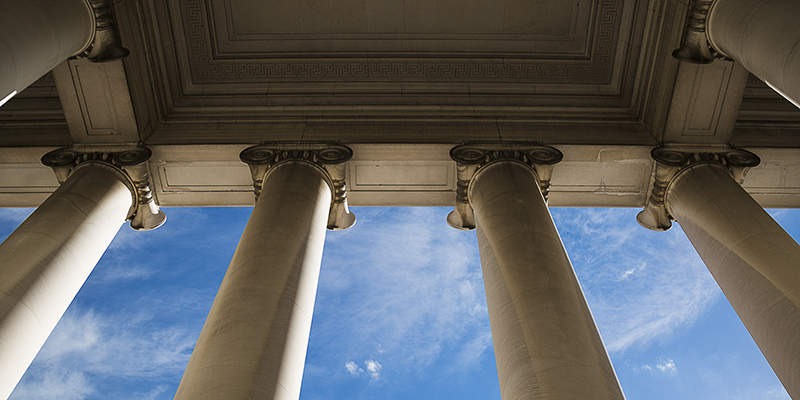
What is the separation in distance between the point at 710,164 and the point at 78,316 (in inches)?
2551

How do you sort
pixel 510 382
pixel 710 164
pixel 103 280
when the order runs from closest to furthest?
pixel 510 382, pixel 710 164, pixel 103 280

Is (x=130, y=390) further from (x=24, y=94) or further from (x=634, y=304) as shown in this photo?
(x=634, y=304)

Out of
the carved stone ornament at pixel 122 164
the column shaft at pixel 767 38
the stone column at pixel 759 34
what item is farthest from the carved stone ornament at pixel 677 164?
the carved stone ornament at pixel 122 164

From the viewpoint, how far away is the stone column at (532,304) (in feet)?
54.9

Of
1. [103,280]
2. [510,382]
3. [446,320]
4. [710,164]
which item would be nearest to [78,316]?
[103,280]

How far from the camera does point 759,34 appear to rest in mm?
20344

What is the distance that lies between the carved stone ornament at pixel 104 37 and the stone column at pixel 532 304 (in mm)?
20156

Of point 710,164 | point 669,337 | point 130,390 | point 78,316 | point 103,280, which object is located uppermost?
point 710,164

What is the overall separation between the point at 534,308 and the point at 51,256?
20239 mm

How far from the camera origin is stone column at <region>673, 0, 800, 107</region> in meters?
18.6

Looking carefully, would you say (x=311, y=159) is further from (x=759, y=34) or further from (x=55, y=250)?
(x=759, y=34)

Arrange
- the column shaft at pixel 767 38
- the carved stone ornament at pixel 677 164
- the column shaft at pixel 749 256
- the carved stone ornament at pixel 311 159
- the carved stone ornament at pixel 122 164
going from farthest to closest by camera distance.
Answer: the carved stone ornament at pixel 311 159 → the carved stone ornament at pixel 122 164 → the carved stone ornament at pixel 677 164 → the column shaft at pixel 749 256 → the column shaft at pixel 767 38

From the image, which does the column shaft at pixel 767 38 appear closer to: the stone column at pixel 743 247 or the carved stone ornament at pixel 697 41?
the carved stone ornament at pixel 697 41

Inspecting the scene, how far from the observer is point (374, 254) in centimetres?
6325
